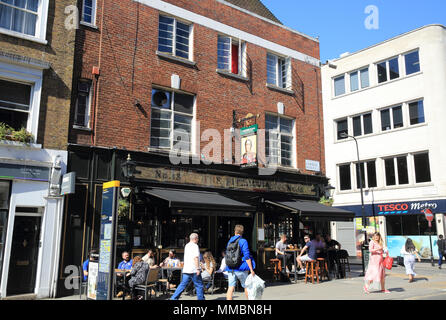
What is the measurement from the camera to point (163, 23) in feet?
47.5

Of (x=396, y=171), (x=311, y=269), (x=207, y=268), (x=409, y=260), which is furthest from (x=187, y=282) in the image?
(x=396, y=171)

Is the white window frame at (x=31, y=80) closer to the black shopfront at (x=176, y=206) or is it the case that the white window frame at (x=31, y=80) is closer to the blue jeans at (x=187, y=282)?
the black shopfront at (x=176, y=206)

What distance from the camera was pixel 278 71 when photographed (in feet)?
59.2

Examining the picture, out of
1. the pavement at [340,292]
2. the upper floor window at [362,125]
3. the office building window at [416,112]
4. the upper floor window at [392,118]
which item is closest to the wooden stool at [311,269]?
the pavement at [340,292]

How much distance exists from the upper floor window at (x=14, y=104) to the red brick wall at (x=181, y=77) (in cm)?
140

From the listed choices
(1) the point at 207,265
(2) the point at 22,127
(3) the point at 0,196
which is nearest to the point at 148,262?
(1) the point at 207,265

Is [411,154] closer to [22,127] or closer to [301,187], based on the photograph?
[301,187]

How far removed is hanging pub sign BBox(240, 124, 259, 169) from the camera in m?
14.3

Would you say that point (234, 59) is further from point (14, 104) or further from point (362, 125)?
point (362, 125)

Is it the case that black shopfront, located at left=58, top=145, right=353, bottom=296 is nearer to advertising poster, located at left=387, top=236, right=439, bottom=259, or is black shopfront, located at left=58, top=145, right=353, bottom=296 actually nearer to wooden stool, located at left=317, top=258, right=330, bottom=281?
wooden stool, located at left=317, top=258, right=330, bottom=281

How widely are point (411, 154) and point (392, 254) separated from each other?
716 centimetres

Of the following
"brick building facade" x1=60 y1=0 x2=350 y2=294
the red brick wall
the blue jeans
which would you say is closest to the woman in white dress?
"brick building facade" x1=60 y1=0 x2=350 y2=294
